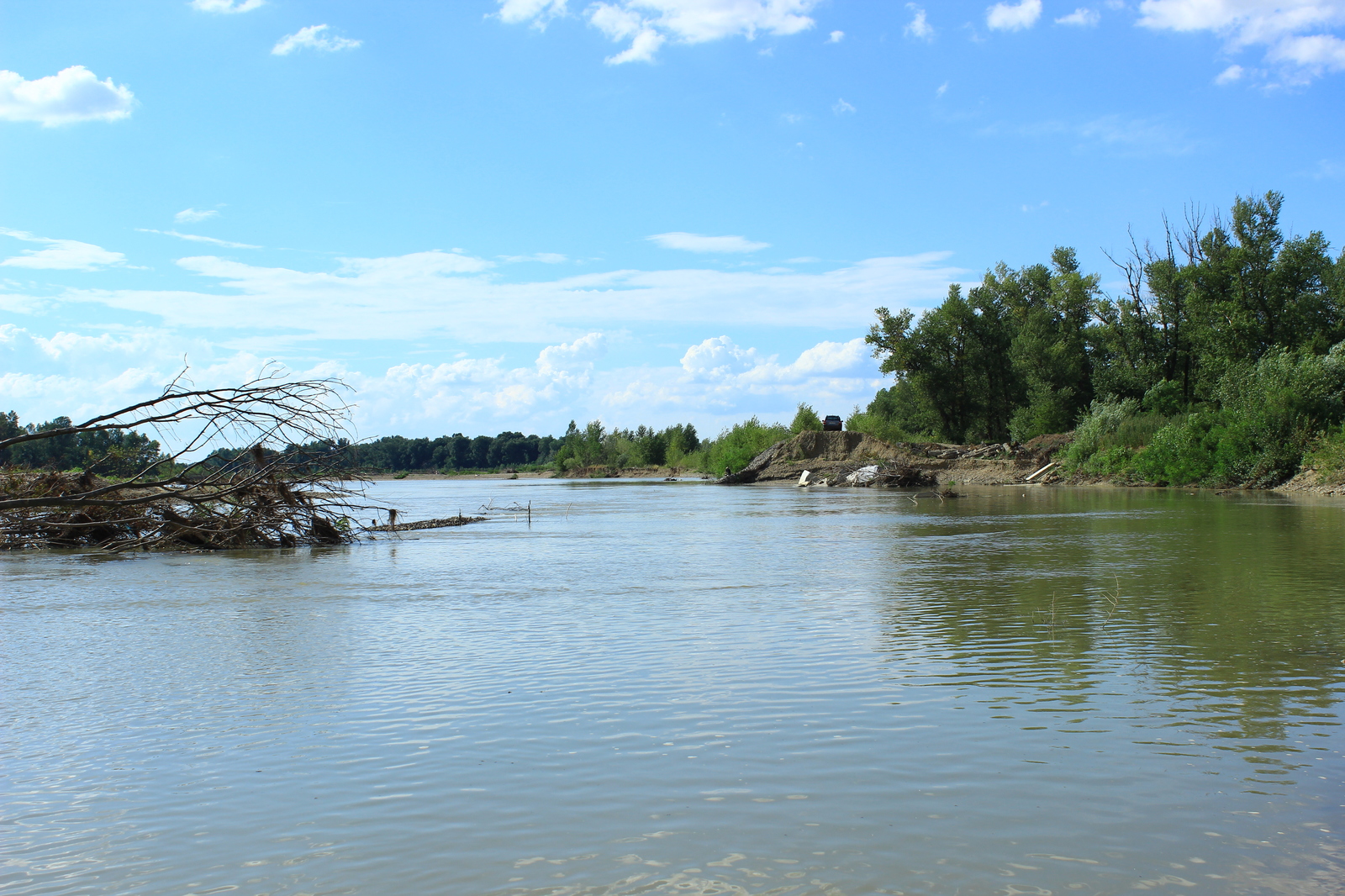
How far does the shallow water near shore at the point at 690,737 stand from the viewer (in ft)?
13.2

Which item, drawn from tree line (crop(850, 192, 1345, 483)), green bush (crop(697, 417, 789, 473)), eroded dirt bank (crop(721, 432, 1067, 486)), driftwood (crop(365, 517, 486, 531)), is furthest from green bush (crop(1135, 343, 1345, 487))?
green bush (crop(697, 417, 789, 473))

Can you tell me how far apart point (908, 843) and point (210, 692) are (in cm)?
565

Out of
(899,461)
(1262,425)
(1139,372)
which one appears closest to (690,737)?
(1262,425)

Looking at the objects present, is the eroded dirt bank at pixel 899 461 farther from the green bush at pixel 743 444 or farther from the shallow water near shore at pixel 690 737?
the shallow water near shore at pixel 690 737

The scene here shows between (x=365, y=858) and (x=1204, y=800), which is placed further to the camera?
(x=1204, y=800)

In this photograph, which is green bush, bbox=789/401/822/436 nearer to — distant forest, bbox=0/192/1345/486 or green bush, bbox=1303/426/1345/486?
distant forest, bbox=0/192/1345/486

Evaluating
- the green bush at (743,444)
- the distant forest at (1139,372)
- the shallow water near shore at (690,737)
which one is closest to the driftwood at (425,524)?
the distant forest at (1139,372)

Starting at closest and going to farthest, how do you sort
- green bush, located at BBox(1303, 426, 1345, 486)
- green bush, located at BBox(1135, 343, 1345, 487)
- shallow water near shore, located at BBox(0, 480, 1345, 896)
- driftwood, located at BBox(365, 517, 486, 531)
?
1. shallow water near shore, located at BBox(0, 480, 1345, 896)
2. driftwood, located at BBox(365, 517, 486, 531)
3. green bush, located at BBox(1303, 426, 1345, 486)
4. green bush, located at BBox(1135, 343, 1345, 487)

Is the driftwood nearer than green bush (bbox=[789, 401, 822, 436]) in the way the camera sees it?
Yes

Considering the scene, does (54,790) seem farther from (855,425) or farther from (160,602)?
(855,425)

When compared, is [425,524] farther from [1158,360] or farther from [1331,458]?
[1158,360]

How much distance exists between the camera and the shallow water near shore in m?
4.02

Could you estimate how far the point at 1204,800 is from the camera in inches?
179

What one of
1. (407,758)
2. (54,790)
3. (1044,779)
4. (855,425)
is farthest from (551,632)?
(855,425)
